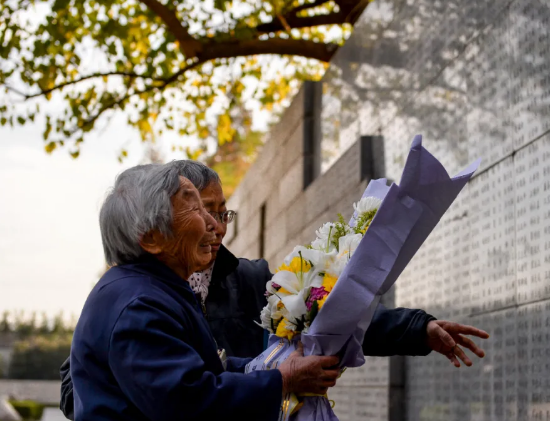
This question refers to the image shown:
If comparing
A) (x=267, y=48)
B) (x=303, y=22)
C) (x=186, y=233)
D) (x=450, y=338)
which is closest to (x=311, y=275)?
(x=186, y=233)

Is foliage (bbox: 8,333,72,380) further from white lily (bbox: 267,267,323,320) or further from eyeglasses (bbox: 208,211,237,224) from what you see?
white lily (bbox: 267,267,323,320)

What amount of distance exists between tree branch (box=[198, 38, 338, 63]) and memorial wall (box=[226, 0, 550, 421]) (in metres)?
2.27

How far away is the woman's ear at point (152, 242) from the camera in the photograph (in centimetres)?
226

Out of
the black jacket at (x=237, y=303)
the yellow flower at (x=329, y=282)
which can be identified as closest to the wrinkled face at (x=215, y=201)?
the black jacket at (x=237, y=303)

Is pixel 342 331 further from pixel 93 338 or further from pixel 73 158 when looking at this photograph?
pixel 73 158

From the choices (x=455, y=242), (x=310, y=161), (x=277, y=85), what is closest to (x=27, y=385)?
(x=277, y=85)

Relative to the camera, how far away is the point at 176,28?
342 inches

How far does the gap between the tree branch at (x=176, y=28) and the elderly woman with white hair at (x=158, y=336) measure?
21.2ft

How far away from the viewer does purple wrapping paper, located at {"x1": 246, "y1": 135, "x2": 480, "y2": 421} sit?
6.92ft

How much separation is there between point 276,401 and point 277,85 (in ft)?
31.2

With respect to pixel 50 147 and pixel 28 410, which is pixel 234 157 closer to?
pixel 50 147

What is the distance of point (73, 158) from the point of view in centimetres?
962

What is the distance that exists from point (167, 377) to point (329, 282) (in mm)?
568

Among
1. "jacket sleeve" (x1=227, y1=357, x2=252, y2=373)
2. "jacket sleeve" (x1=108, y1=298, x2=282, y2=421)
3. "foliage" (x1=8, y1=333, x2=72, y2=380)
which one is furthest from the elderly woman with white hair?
"foliage" (x1=8, y1=333, x2=72, y2=380)
